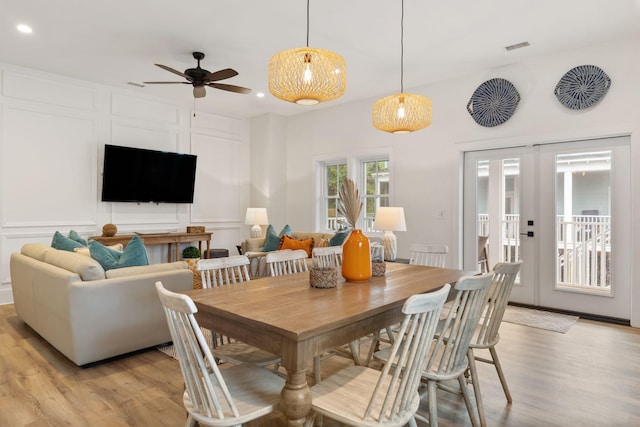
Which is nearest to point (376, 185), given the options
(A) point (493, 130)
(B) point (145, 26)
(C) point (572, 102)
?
(A) point (493, 130)

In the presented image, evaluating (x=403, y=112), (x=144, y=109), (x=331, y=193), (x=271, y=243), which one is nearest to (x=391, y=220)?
(x=271, y=243)

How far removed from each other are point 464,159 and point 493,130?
1.73ft

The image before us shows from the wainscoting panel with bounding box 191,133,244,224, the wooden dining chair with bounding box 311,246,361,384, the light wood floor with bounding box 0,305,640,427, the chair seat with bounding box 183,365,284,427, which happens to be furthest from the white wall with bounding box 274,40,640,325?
the chair seat with bounding box 183,365,284,427

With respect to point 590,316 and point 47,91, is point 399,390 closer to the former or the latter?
point 590,316

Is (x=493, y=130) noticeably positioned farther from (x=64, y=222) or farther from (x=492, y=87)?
(x=64, y=222)

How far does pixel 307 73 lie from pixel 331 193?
4428 millimetres

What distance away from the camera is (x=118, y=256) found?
3318 millimetres

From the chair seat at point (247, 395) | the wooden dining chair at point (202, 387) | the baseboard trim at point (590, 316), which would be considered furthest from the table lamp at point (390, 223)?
the wooden dining chair at point (202, 387)

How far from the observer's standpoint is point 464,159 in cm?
521

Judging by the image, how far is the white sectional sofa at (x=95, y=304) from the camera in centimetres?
282

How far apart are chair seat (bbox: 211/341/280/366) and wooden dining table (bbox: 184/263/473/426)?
29 cm

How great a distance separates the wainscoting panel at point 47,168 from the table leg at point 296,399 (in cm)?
509

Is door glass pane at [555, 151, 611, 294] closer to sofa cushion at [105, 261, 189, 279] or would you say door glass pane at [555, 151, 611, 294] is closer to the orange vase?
the orange vase

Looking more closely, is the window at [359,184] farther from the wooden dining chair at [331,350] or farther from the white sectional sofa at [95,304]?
the white sectional sofa at [95,304]
